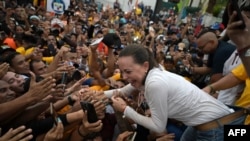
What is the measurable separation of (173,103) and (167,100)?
0.19ft

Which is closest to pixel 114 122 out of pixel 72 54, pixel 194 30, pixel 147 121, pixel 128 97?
pixel 128 97

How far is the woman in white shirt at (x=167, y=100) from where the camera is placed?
2125 millimetres

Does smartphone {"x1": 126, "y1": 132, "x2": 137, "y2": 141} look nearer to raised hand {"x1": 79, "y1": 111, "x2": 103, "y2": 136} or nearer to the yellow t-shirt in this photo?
raised hand {"x1": 79, "y1": 111, "x2": 103, "y2": 136}

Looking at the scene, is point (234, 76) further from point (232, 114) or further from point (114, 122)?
point (114, 122)

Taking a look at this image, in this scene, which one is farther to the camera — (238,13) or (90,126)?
(90,126)

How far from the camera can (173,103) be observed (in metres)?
2.19

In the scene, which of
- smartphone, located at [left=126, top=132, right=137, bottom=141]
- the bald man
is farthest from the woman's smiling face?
the bald man

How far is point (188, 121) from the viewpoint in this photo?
2305mm

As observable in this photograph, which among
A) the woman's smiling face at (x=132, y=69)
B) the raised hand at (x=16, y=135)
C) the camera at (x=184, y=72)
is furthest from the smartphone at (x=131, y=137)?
the camera at (x=184, y=72)

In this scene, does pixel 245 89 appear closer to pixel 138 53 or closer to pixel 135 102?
pixel 135 102

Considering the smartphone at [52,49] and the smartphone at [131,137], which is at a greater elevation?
the smartphone at [52,49]

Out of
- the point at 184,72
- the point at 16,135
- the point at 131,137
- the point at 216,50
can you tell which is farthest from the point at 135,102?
the point at 184,72

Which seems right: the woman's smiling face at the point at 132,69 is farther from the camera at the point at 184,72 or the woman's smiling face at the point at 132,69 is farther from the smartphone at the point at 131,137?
the camera at the point at 184,72

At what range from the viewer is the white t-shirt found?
2107 millimetres
